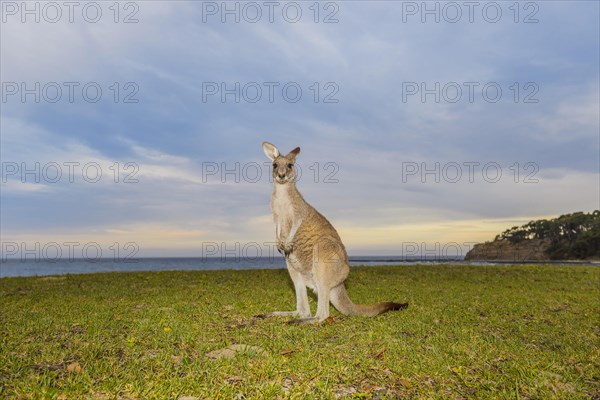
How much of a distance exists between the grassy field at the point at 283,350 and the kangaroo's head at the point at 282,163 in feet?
8.70

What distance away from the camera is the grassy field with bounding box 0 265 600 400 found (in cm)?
469

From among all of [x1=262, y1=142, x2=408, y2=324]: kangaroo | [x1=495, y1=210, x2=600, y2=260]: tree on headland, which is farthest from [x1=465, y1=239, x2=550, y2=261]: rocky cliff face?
[x1=262, y1=142, x2=408, y2=324]: kangaroo

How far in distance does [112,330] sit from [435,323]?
18.8 feet

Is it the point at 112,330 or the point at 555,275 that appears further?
the point at 555,275

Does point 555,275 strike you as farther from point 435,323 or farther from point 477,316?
point 435,323

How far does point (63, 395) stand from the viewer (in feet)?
13.9

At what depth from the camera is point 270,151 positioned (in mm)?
8484

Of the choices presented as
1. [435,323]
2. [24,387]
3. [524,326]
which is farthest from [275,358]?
[524,326]

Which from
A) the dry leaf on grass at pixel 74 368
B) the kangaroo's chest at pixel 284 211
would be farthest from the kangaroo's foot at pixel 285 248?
the dry leaf on grass at pixel 74 368

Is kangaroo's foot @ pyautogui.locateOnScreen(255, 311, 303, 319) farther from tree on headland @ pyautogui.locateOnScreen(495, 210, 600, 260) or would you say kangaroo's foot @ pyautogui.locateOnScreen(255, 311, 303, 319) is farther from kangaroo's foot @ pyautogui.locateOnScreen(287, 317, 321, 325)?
tree on headland @ pyautogui.locateOnScreen(495, 210, 600, 260)

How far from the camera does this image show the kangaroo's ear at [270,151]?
8430mm

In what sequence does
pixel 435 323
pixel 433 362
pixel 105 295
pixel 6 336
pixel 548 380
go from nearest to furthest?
pixel 548 380
pixel 433 362
pixel 6 336
pixel 435 323
pixel 105 295

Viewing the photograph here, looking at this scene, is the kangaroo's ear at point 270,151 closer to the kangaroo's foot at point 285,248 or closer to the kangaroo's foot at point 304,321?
the kangaroo's foot at point 285,248

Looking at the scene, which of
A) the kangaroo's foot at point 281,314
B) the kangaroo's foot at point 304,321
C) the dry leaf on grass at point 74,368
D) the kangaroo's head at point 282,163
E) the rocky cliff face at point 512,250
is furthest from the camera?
the rocky cliff face at point 512,250
